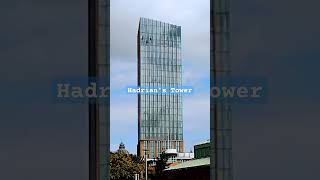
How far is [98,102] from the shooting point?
28.3 ft

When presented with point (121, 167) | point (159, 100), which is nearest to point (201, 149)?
point (121, 167)

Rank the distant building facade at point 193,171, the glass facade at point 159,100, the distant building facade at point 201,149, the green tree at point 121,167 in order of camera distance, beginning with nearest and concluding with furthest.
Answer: the distant building facade at point 193,171, the green tree at point 121,167, the distant building facade at point 201,149, the glass facade at point 159,100

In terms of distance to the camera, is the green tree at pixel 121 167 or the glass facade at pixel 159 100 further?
the glass facade at pixel 159 100

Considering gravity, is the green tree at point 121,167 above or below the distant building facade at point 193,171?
below

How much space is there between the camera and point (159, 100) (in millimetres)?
69438

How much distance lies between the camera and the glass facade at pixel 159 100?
68.6 m

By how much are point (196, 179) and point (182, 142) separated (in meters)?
45.4

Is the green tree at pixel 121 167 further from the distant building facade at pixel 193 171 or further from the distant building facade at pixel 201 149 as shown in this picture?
the distant building facade at pixel 201 149

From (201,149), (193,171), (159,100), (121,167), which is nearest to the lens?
(193,171)

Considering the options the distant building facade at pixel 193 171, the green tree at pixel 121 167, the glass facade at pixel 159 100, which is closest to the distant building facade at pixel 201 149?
the distant building facade at pixel 193 171

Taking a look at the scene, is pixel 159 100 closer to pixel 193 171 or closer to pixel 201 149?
pixel 201 149
